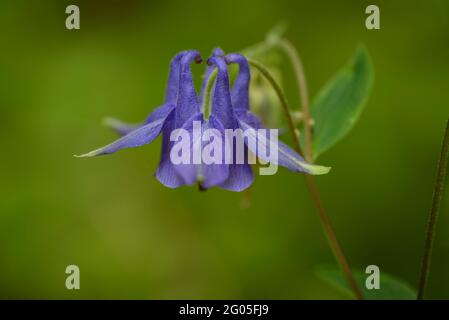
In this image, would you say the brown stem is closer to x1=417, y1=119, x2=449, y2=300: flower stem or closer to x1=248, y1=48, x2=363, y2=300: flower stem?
x1=248, y1=48, x2=363, y2=300: flower stem

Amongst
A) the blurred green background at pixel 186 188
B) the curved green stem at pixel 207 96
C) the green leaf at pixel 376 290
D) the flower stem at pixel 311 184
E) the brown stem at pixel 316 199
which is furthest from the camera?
the blurred green background at pixel 186 188

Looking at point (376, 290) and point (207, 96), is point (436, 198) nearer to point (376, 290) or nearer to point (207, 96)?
point (376, 290)

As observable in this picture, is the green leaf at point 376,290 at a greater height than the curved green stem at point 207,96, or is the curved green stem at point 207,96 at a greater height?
the curved green stem at point 207,96

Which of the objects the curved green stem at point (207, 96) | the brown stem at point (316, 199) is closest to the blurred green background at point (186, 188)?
the brown stem at point (316, 199)

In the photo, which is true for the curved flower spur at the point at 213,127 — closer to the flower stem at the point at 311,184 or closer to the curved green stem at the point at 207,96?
the curved green stem at the point at 207,96

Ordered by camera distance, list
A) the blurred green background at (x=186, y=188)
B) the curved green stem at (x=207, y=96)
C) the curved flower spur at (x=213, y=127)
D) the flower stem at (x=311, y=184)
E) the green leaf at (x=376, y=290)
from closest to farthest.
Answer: the curved flower spur at (x=213, y=127)
the curved green stem at (x=207, y=96)
the flower stem at (x=311, y=184)
the green leaf at (x=376, y=290)
the blurred green background at (x=186, y=188)

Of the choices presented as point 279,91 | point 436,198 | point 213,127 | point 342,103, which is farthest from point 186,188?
point 436,198

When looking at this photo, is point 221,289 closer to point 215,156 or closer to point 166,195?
point 166,195
